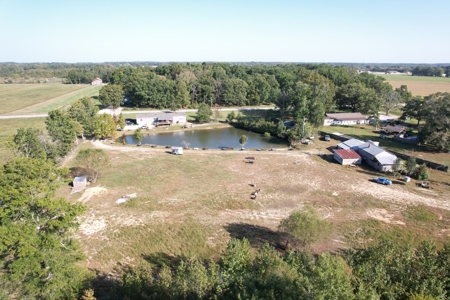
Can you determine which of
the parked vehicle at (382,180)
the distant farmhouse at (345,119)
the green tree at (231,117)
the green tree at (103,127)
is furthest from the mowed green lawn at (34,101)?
the parked vehicle at (382,180)

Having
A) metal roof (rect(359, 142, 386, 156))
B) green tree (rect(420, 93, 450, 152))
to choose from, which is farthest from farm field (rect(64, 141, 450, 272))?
green tree (rect(420, 93, 450, 152))

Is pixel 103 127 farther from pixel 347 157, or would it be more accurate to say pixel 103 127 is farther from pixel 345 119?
pixel 345 119

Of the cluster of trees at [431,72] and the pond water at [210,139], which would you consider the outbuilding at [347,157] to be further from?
the cluster of trees at [431,72]

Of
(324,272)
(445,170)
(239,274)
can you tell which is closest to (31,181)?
(239,274)

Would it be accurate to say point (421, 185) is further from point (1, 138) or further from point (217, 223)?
point (1, 138)

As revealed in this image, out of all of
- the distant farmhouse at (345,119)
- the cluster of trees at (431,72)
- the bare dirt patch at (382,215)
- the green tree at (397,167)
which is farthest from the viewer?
the cluster of trees at (431,72)

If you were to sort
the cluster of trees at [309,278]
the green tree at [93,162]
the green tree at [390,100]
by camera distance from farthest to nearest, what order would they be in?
1. the green tree at [390,100]
2. the green tree at [93,162]
3. the cluster of trees at [309,278]
